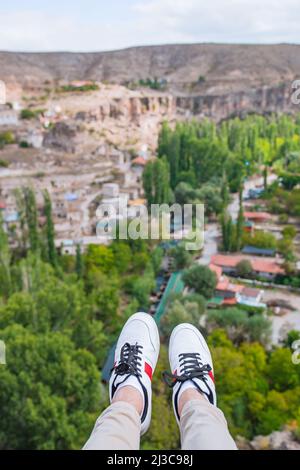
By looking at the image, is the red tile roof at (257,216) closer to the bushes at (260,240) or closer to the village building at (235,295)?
the bushes at (260,240)

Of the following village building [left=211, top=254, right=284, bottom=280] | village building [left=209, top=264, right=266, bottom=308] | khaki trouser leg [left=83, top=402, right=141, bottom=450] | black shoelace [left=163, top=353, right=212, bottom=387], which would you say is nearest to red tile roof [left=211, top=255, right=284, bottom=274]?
village building [left=211, top=254, right=284, bottom=280]

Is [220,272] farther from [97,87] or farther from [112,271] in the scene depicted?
[97,87]

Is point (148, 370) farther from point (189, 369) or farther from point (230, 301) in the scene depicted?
point (230, 301)

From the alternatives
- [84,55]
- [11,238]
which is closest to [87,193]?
[11,238]

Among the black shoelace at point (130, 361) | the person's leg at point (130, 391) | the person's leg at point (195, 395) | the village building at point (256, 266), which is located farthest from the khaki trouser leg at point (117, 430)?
the village building at point (256, 266)

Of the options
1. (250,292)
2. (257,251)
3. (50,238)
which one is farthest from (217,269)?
(50,238)

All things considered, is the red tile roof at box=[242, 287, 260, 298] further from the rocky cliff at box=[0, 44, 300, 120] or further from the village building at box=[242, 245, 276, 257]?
the rocky cliff at box=[0, 44, 300, 120]
